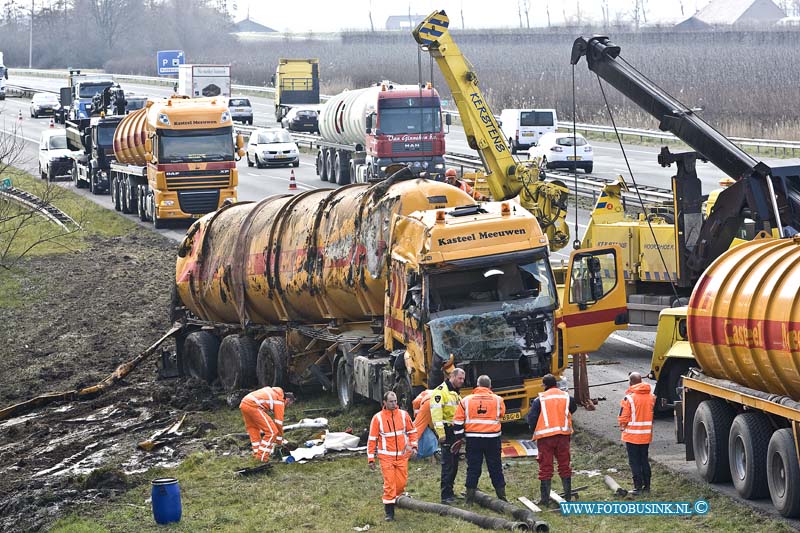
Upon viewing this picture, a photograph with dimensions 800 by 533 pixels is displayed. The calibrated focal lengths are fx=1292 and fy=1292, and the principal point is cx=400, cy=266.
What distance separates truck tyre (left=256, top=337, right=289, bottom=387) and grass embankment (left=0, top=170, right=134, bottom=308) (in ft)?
39.8

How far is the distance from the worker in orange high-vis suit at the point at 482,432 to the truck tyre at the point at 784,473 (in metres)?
2.79

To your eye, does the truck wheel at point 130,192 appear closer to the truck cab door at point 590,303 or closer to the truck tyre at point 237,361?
the truck tyre at point 237,361

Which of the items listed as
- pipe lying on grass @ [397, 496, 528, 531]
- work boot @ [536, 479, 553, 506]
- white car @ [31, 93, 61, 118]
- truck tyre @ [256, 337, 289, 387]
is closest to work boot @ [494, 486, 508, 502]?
work boot @ [536, 479, 553, 506]

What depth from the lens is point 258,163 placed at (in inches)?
2077

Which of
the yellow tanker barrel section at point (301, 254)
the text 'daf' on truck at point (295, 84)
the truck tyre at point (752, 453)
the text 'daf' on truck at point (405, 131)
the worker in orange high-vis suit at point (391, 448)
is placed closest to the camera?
the truck tyre at point (752, 453)

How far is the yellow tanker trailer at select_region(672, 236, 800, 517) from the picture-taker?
41.9 feet

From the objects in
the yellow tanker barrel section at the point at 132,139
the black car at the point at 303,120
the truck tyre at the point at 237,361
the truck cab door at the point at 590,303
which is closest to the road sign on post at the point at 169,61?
the black car at the point at 303,120

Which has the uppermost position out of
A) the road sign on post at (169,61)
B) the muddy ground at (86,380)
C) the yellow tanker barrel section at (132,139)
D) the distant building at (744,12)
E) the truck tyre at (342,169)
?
the distant building at (744,12)

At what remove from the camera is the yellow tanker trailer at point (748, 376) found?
41.9 feet

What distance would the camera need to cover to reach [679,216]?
2062cm

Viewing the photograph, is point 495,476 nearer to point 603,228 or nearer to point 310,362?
point 310,362

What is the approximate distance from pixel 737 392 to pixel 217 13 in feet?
500

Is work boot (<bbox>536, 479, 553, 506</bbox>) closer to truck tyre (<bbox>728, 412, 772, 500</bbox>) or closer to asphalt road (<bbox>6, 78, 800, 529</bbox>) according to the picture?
asphalt road (<bbox>6, 78, 800, 529</bbox>)

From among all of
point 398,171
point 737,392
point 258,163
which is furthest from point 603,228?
point 258,163
